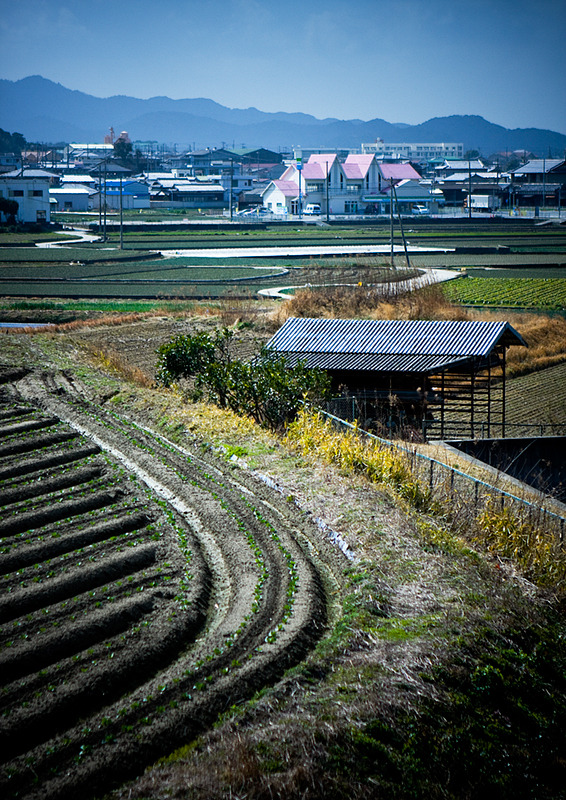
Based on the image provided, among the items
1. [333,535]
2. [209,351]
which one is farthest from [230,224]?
[333,535]

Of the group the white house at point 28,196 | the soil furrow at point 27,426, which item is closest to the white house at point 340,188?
the white house at point 28,196

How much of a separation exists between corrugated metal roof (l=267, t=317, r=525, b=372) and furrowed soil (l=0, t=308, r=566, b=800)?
24.0 feet

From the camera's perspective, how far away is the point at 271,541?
8.88 meters

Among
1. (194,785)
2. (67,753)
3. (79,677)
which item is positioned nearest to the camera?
(194,785)

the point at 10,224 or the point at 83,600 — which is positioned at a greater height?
the point at 10,224

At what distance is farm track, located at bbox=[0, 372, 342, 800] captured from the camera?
555cm

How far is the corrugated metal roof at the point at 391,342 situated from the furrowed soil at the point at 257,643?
7328 mm

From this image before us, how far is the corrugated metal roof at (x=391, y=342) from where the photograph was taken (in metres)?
17.9

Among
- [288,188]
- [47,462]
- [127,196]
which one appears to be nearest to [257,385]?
[47,462]

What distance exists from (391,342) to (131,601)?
510 inches

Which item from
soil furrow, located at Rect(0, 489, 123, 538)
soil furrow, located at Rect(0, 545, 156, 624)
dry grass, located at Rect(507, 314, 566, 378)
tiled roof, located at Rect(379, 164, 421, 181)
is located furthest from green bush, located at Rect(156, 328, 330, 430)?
tiled roof, located at Rect(379, 164, 421, 181)

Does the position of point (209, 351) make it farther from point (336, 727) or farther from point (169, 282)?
point (169, 282)

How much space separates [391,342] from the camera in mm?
19172

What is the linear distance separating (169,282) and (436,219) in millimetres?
42988
